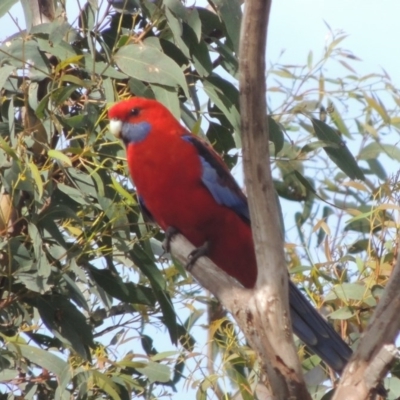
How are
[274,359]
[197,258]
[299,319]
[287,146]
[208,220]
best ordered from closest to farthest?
[274,359]
[197,258]
[299,319]
[208,220]
[287,146]

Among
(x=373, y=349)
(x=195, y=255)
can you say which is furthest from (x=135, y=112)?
(x=373, y=349)

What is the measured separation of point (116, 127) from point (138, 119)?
177mm

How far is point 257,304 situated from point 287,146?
1296 millimetres

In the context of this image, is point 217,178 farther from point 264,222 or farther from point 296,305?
point 264,222

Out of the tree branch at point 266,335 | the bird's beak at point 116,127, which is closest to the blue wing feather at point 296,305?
the bird's beak at point 116,127

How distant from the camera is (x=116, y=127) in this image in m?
2.60

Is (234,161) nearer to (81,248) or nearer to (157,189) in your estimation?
(157,189)

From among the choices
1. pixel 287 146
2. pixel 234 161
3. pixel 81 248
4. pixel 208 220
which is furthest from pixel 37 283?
pixel 287 146

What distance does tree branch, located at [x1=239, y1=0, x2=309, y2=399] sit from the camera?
1.87 meters

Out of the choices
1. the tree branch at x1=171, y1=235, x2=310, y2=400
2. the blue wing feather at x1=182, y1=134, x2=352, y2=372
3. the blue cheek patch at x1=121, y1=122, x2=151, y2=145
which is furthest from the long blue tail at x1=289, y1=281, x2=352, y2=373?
the blue cheek patch at x1=121, y1=122, x2=151, y2=145

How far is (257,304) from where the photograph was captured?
79.1 inches

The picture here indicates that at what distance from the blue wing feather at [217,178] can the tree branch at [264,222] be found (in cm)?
71

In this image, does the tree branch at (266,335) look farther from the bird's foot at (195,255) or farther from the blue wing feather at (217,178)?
the blue wing feather at (217,178)

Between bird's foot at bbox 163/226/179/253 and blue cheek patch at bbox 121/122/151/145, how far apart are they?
0.90 ft
